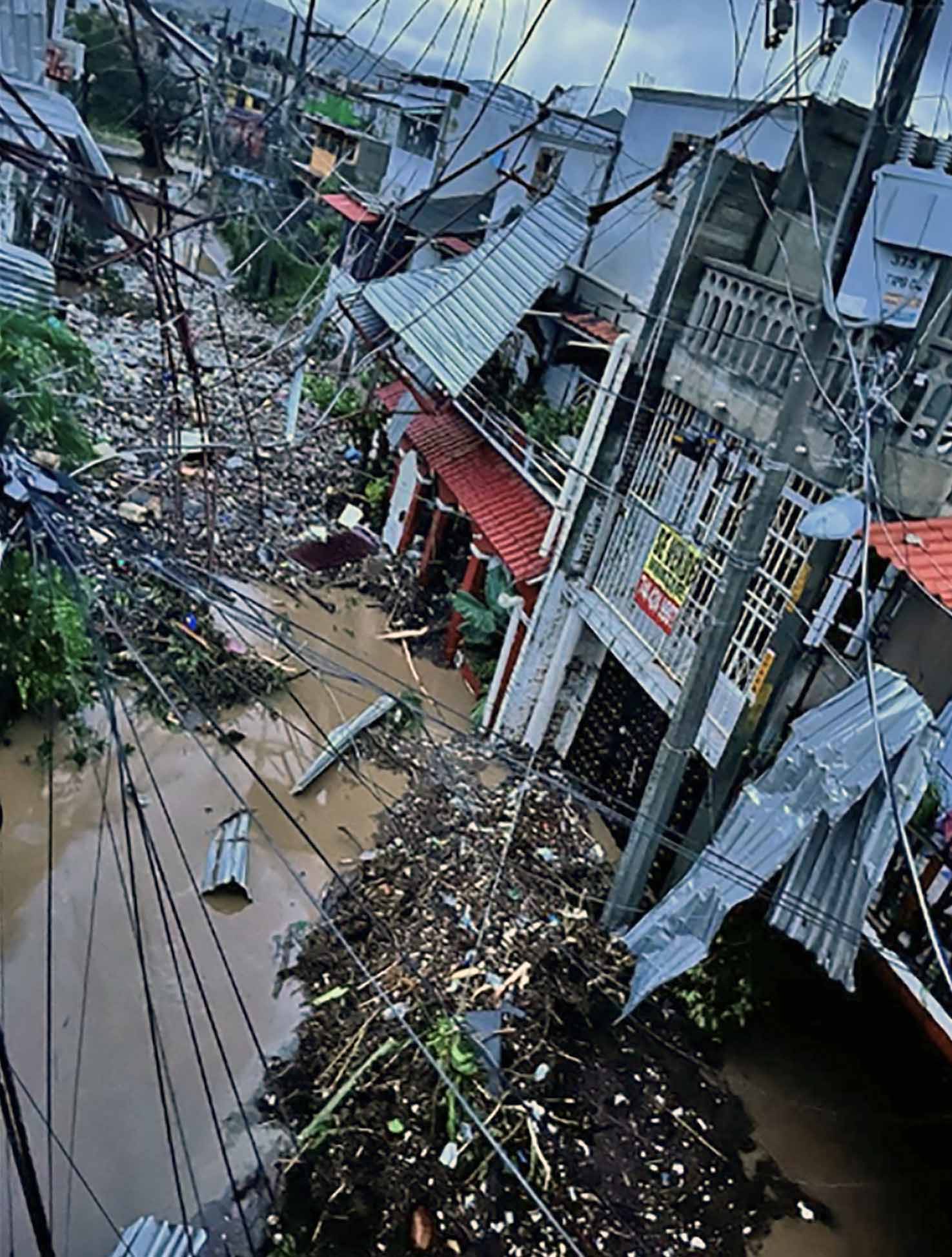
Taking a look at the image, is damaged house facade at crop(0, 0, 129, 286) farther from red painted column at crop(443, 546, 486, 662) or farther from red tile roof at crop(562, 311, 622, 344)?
red painted column at crop(443, 546, 486, 662)

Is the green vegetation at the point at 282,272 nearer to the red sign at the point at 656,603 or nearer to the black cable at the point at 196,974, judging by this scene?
the black cable at the point at 196,974

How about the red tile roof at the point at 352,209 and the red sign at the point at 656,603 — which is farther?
the red tile roof at the point at 352,209

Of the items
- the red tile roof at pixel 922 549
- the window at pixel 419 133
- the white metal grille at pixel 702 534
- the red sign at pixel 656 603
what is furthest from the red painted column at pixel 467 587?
the window at pixel 419 133

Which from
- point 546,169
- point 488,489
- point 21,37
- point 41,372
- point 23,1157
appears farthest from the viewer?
point 546,169

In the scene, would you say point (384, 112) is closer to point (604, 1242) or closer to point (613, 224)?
point (613, 224)

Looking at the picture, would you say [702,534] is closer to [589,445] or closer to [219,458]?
[589,445]

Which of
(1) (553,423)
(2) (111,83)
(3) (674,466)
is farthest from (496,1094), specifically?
(2) (111,83)
